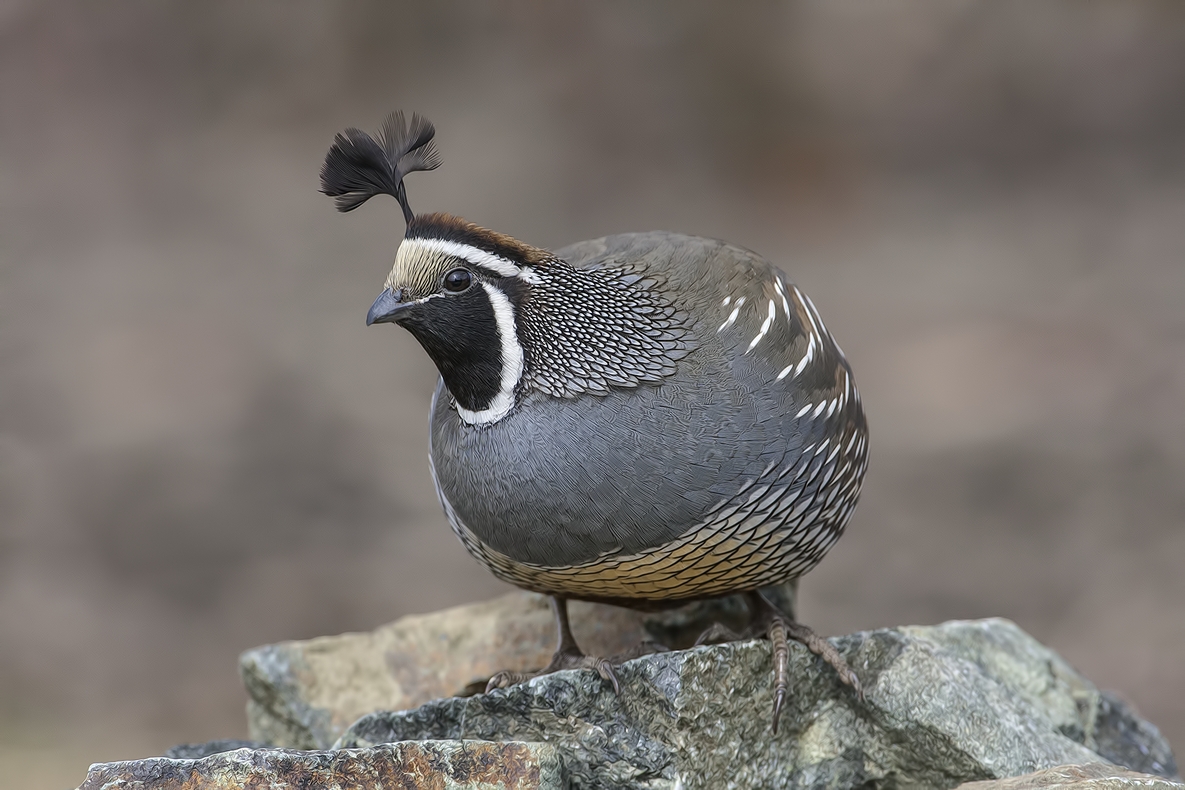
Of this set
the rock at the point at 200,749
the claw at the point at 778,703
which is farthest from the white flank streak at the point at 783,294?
the rock at the point at 200,749

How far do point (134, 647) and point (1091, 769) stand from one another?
19.7 ft

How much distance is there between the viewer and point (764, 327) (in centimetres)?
313

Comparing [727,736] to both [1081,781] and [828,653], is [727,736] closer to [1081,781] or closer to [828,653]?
[828,653]

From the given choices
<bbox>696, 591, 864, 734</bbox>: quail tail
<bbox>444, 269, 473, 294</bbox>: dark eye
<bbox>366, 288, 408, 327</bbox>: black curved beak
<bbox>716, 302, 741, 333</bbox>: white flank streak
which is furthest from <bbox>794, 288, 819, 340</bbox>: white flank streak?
<bbox>366, 288, 408, 327</bbox>: black curved beak

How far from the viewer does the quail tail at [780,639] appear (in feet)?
9.92

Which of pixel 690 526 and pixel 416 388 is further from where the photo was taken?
pixel 416 388

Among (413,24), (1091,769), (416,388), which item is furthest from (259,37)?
(1091,769)

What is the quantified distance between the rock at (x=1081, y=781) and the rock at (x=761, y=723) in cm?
27

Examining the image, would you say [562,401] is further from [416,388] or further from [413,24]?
[413,24]

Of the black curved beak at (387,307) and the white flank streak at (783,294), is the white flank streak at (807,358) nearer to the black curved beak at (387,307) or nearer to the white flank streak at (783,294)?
the white flank streak at (783,294)

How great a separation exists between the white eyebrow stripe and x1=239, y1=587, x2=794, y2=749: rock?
1.34 m

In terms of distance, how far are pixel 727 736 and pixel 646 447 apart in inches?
28.0

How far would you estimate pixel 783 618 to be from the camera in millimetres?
3232

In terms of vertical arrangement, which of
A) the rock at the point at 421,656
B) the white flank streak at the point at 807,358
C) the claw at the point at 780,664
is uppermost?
the white flank streak at the point at 807,358
